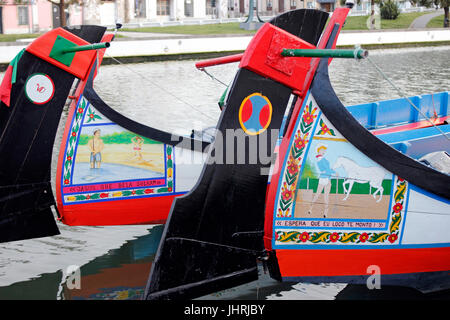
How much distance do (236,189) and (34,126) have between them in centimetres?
303

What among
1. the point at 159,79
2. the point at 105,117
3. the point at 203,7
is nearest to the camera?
the point at 105,117

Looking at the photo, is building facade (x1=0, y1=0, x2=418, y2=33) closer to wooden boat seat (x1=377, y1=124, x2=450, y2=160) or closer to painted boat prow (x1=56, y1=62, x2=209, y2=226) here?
painted boat prow (x1=56, y1=62, x2=209, y2=226)

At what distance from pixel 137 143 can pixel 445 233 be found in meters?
4.08

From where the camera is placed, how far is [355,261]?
6.25 metres

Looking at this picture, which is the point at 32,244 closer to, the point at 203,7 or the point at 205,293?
the point at 205,293

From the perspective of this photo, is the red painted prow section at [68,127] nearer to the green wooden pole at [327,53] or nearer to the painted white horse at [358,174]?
the green wooden pole at [327,53]

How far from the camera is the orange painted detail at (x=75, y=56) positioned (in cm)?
754

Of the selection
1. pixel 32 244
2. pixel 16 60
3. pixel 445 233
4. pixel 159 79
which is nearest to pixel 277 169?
pixel 445 233

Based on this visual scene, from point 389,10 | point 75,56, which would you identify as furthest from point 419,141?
point 389,10

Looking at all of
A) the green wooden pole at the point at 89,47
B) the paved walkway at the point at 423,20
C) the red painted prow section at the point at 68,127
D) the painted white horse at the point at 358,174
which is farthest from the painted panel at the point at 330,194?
the paved walkway at the point at 423,20

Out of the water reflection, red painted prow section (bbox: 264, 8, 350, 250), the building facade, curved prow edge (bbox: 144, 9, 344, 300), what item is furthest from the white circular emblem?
the building facade

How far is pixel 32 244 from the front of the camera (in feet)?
28.6

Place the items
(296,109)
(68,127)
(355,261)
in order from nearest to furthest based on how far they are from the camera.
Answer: (296,109) → (355,261) → (68,127)

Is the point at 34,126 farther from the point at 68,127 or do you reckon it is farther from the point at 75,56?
the point at 75,56
